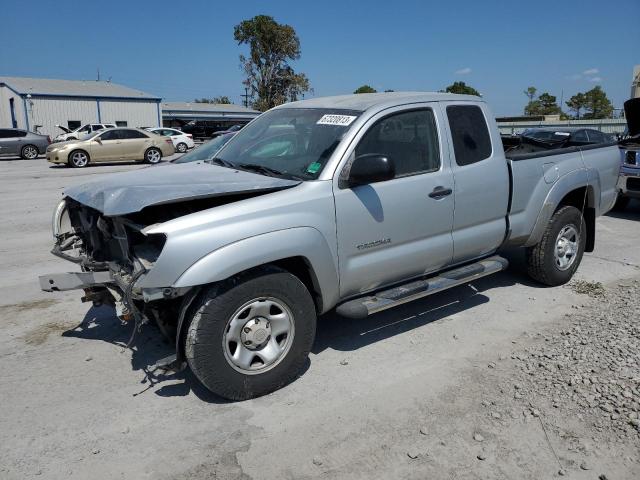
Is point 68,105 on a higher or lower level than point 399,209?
higher

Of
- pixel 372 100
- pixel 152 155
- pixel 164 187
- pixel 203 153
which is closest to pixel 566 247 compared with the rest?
pixel 372 100

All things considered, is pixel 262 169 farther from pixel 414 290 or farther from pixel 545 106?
pixel 545 106

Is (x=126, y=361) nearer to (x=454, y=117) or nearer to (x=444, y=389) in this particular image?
(x=444, y=389)

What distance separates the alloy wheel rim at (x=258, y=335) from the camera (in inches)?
137

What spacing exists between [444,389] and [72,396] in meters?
2.55

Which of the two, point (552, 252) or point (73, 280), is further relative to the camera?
point (552, 252)

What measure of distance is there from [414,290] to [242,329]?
147 cm

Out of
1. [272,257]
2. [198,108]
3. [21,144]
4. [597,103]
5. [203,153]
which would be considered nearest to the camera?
[272,257]

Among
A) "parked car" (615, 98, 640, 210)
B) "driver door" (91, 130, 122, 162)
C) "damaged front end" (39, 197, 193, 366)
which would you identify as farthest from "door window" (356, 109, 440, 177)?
"driver door" (91, 130, 122, 162)

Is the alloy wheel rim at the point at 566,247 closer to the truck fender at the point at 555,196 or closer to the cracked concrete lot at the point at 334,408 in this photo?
the truck fender at the point at 555,196

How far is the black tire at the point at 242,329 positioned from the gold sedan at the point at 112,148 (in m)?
20.7

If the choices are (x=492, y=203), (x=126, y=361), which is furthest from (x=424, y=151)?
(x=126, y=361)

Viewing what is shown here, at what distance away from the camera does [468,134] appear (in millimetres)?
4805

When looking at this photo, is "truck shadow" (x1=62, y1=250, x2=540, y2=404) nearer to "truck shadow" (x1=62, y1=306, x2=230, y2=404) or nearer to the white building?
"truck shadow" (x1=62, y1=306, x2=230, y2=404)
